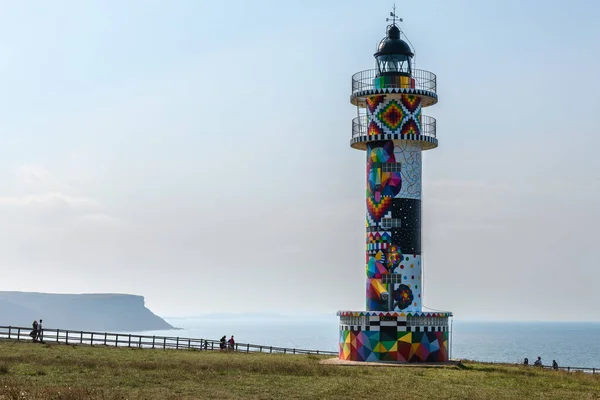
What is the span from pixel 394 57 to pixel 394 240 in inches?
441

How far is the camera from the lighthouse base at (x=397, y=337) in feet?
170

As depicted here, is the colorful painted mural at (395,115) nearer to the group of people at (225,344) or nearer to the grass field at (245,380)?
the grass field at (245,380)

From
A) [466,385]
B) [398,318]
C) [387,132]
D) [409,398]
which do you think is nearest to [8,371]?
[409,398]

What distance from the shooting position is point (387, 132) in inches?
2115

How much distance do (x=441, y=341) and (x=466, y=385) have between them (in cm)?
1474

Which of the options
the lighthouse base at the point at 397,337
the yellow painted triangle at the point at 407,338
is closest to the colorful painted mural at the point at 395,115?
the lighthouse base at the point at 397,337

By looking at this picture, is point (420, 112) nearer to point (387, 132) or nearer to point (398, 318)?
point (387, 132)

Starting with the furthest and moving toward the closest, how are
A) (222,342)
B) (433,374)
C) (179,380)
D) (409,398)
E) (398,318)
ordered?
(222,342) < (398,318) < (433,374) < (179,380) < (409,398)

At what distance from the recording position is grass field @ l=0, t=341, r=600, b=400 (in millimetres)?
31561

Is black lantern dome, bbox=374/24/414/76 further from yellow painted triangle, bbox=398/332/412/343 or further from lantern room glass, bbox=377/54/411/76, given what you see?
yellow painted triangle, bbox=398/332/412/343

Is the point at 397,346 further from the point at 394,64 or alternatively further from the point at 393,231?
the point at 394,64

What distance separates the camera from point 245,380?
3691cm

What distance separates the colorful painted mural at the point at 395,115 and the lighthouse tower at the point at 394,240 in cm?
6

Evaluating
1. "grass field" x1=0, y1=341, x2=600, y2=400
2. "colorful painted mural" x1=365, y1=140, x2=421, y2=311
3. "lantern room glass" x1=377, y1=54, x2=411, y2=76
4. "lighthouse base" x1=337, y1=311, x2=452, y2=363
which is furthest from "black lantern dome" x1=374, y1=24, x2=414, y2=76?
"grass field" x1=0, y1=341, x2=600, y2=400
